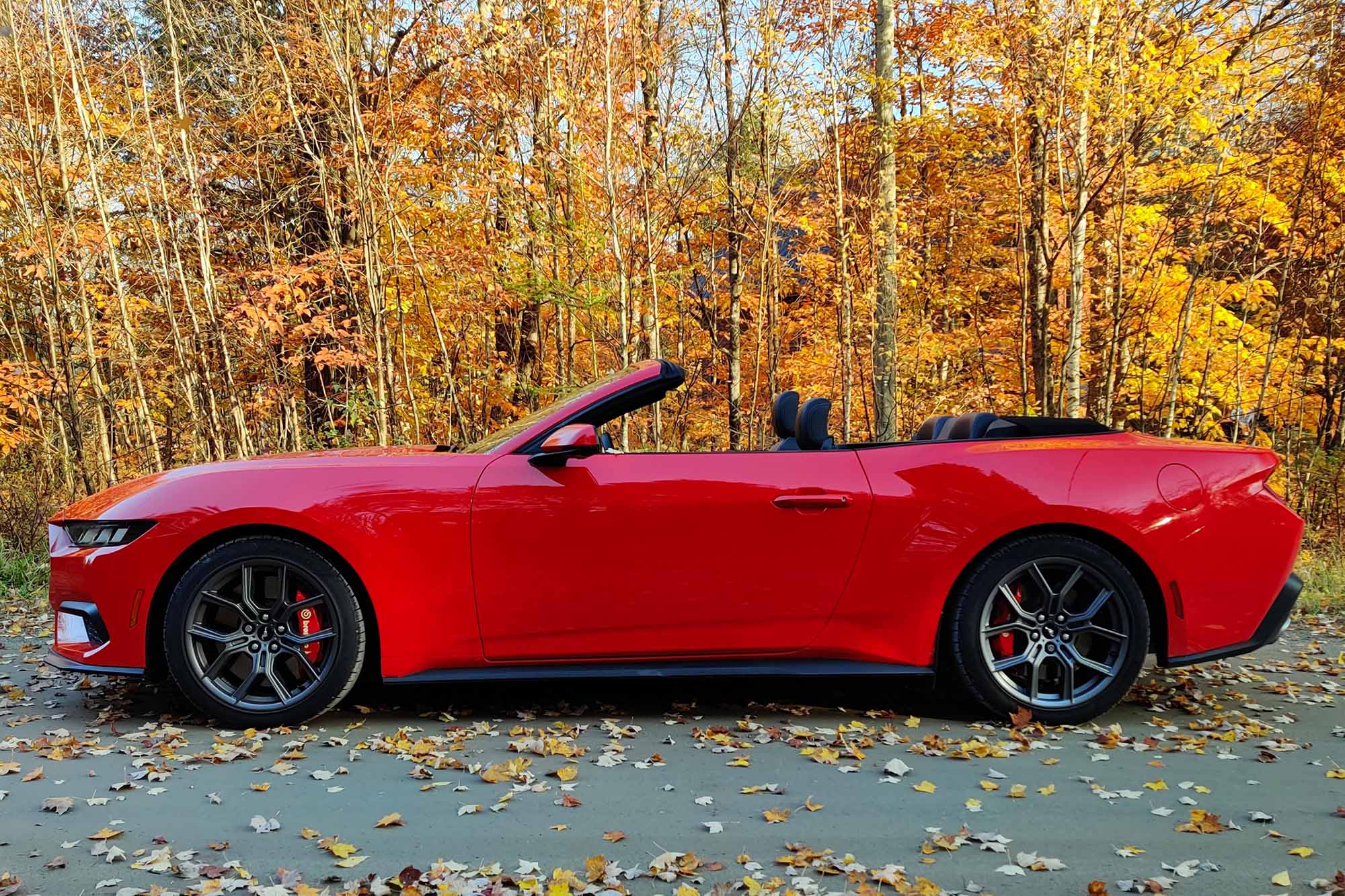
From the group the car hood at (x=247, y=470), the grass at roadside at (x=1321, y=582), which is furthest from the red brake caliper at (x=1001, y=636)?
the grass at roadside at (x=1321, y=582)

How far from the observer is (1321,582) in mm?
7539

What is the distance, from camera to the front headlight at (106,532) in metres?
3.90

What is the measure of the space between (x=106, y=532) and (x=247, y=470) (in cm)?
60

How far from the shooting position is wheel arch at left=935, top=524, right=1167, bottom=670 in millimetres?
3992

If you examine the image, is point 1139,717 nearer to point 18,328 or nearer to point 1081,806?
point 1081,806

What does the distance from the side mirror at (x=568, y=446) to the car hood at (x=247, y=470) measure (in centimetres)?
24

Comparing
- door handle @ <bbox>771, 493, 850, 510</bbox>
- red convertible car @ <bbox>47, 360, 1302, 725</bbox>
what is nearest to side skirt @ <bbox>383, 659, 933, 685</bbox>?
red convertible car @ <bbox>47, 360, 1302, 725</bbox>

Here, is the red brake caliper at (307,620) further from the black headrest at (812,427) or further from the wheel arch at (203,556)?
the black headrest at (812,427)

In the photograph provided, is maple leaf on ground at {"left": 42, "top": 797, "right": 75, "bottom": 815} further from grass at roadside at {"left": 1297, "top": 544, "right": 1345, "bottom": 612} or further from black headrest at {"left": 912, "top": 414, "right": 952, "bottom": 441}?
grass at roadside at {"left": 1297, "top": 544, "right": 1345, "bottom": 612}

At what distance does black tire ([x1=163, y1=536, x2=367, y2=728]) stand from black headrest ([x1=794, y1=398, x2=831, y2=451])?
1.90 meters

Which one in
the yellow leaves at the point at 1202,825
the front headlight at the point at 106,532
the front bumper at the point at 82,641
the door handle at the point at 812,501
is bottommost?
the yellow leaves at the point at 1202,825

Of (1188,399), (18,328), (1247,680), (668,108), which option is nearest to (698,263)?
(668,108)

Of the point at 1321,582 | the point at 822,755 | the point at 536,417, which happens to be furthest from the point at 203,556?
the point at 1321,582

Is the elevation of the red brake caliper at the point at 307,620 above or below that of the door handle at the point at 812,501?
below
